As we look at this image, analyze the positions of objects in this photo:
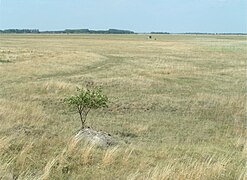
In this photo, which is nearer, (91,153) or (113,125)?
(91,153)

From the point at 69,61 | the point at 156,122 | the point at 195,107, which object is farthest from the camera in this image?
the point at 69,61

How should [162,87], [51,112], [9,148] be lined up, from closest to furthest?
[9,148]
[51,112]
[162,87]

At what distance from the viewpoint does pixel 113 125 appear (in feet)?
48.6

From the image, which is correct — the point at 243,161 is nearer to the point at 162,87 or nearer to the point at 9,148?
the point at 9,148

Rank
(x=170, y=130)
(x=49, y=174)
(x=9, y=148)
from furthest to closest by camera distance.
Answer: (x=170, y=130) → (x=9, y=148) → (x=49, y=174)

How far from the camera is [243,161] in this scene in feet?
29.5

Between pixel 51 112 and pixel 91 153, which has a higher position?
pixel 91 153

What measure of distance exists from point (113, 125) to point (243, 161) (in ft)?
21.9

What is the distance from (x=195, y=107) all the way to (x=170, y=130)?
5453mm

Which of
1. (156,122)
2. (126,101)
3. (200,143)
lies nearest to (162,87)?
(126,101)

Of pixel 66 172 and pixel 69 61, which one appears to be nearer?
pixel 66 172

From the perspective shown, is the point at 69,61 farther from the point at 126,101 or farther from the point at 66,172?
the point at 66,172

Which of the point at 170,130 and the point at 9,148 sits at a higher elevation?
the point at 9,148

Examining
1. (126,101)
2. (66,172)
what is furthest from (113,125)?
(66,172)
